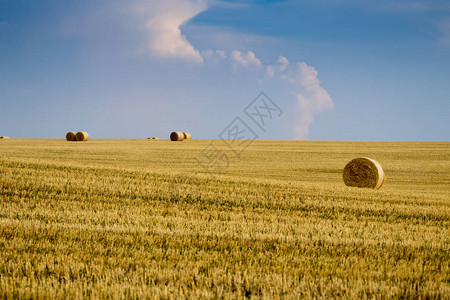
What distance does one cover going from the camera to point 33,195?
9672 millimetres

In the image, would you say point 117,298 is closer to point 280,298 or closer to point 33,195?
point 280,298

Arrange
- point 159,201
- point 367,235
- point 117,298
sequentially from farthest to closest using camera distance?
point 159,201 < point 367,235 < point 117,298

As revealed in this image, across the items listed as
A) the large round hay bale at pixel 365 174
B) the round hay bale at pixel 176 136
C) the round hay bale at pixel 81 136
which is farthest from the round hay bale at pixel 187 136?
the large round hay bale at pixel 365 174

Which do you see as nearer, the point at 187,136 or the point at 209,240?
the point at 209,240

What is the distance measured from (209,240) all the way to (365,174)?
13174mm

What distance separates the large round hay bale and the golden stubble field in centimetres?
516

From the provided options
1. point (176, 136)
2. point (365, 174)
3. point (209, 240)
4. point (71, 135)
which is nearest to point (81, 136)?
point (71, 135)

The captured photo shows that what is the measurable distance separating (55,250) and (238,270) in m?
2.68

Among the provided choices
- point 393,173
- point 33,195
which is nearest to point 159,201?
point 33,195

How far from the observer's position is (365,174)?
Answer: 17.3 metres

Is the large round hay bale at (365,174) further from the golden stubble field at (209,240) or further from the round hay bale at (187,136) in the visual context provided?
the round hay bale at (187,136)

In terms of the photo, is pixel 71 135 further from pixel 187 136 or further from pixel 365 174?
pixel 365 174

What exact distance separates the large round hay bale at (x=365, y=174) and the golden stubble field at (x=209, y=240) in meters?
5.16

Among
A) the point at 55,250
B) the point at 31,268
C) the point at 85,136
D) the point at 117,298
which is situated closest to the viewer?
the point at 117,298
